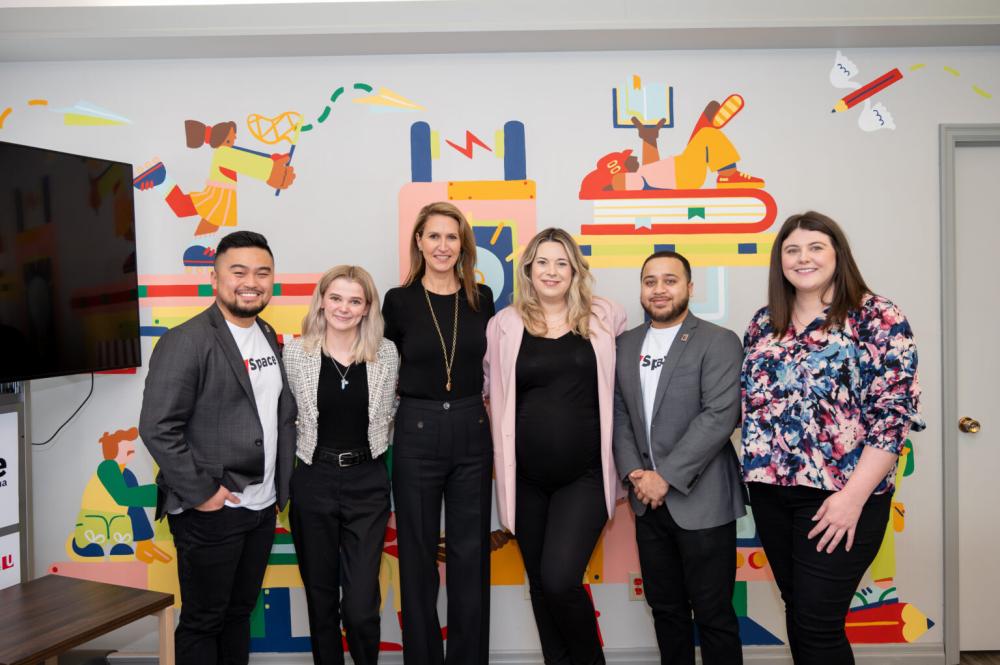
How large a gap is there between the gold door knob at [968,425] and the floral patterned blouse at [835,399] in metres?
1.39

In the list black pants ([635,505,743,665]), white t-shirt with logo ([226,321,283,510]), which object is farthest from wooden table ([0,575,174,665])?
black pants ([635,505,743,665])

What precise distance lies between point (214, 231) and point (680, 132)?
224 centimetres

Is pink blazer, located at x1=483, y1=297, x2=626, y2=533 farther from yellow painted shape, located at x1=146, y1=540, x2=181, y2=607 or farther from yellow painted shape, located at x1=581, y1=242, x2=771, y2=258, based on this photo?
yellow painted shape, located at x1=146, y1=540, x2=181, y2=607

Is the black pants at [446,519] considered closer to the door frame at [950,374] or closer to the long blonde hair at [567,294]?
the long blonde hair at [567,294]

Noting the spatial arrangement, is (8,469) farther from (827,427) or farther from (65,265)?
(827,427)

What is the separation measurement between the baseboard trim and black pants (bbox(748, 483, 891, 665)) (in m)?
1.04

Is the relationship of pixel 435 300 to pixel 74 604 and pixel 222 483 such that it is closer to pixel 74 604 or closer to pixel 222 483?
pixel 222 483

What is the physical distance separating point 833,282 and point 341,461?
177cm

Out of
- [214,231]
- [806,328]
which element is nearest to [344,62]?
[214,231]

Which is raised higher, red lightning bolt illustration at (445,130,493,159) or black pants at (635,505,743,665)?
red lightning bolt illustration at (445,130,493,159)

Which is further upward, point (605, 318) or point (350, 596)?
point (605, 318)

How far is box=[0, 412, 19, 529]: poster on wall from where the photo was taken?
2244mm

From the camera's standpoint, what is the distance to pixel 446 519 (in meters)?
2.36

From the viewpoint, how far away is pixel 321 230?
2.81 meters
